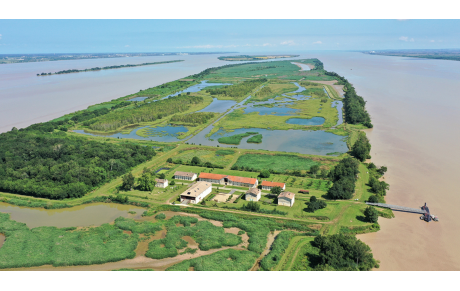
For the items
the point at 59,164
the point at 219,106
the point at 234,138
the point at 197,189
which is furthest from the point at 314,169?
the point at 219,106

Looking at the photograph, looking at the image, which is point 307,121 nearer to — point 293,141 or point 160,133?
point 293,141

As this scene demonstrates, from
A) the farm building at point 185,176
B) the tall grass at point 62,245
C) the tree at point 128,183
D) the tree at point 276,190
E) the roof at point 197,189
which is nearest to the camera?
the tall grass at point 62,245

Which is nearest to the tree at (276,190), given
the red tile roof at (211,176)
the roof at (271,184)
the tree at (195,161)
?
the roof at (271,184)

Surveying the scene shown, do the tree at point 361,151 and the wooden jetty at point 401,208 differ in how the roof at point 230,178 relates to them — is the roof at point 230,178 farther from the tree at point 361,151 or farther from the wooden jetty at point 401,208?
the tree at point 361,151

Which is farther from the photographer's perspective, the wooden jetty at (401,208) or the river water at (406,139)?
the wooden jetty at (401,208)

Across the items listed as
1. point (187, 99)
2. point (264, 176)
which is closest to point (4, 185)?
point (264, 176)

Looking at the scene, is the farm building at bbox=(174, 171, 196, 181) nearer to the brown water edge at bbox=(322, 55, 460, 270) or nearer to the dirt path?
the dirt path
